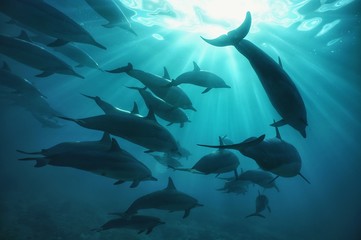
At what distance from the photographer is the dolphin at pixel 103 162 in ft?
13.2

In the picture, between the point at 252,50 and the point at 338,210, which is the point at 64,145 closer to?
the point at 252,50

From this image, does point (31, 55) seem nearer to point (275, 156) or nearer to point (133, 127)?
point (133, 127)

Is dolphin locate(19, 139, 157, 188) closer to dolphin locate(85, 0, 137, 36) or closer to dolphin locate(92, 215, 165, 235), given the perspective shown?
dolphin locate(92, 215, 165, 235)

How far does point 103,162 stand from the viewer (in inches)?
170

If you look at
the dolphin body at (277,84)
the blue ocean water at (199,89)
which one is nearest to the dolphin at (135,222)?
the dolphin body at (277,84)

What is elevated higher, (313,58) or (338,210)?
(313,58)

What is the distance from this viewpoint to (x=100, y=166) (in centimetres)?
429

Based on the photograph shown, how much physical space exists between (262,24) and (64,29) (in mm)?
14835

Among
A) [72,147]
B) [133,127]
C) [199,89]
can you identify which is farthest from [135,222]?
[199,89]

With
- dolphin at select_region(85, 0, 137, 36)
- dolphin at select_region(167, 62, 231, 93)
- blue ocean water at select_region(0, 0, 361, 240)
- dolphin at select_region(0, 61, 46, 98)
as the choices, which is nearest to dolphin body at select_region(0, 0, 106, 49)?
dolphin at select_region(85, 0, 137, 36)

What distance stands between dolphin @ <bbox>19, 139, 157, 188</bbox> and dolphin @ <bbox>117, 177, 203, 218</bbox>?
2.53ft

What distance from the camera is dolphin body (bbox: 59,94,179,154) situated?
4.02 meters

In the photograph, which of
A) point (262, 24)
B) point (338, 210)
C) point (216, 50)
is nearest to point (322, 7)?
point (262, 24)

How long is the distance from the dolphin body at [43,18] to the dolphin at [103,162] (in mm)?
1833
